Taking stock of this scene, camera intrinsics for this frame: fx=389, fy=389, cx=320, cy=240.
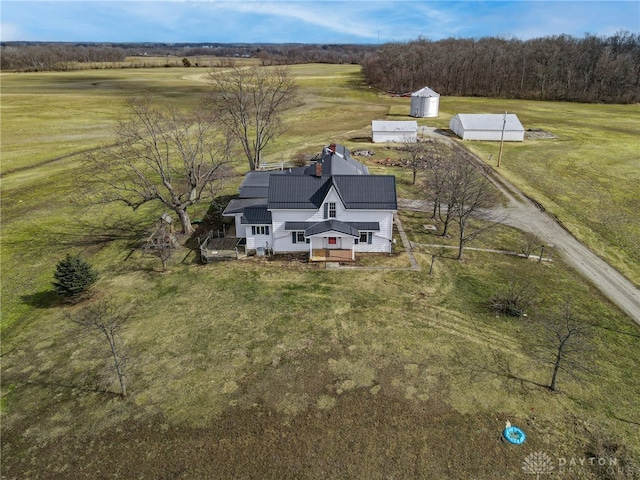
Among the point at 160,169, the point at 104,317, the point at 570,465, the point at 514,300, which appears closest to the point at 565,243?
the point at 514,300

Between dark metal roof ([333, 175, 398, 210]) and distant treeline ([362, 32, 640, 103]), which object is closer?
dark metal roof ([333, 175, 398, 210])

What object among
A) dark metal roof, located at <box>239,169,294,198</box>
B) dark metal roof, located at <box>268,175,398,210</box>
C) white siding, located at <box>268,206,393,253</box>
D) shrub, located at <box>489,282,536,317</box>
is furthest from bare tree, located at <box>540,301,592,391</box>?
dark metal roof, located at <box>239,169,294,198</box>

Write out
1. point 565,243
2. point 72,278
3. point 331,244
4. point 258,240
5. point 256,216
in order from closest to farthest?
point 72,278, point 331,244, point 256,216, point 258,240, point 565,243

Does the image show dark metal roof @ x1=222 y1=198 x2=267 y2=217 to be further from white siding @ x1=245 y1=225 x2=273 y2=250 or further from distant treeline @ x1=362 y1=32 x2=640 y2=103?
distant treeline @ x1=362 y1=32 x2=640 y2=103

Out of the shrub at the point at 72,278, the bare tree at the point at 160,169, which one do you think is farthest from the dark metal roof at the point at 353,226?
the shrub at the point at 72,278

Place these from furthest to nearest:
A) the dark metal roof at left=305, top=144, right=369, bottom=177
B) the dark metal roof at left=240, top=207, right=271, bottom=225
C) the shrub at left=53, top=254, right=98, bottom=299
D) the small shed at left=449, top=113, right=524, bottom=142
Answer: the small shed at left=449, top=113, right=524, bottom=142 < the dark metal roof at left=305, top=144, right=369, bottom=177 < the dark metal roof at left=240, top=207, right=271, bottom=225 < the shrub at left=53, top=254, right=98, bottom=299

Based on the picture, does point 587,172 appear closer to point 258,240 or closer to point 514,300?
point 514,300

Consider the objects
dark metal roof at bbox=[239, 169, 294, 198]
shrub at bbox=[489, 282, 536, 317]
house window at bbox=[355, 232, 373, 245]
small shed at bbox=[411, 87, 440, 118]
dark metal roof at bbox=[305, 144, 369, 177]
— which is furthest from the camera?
small shed at bbox=[411, 87, 440, 118]
